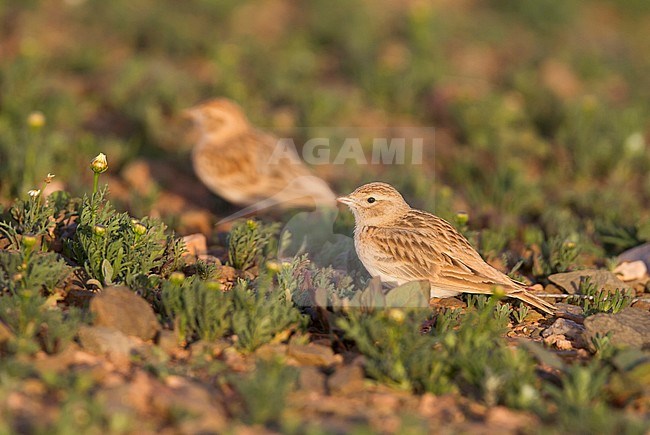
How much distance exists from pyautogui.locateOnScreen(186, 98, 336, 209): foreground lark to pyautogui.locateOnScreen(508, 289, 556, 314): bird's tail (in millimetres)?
2875

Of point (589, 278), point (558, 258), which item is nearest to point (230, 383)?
point (589, 278)

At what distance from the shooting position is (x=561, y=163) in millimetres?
9984

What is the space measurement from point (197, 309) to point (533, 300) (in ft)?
7.36

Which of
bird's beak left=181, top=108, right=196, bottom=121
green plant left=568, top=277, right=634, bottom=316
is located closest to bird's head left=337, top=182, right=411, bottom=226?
green plant left=568, top=277, right=634, bottom=316

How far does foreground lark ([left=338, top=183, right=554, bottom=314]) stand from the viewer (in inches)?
231

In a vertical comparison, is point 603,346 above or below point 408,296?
below

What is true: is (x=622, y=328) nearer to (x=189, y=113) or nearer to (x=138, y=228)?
(x=138, y=228)

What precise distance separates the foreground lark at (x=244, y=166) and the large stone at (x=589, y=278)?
255 centimetres

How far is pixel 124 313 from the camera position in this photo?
16.8 ft

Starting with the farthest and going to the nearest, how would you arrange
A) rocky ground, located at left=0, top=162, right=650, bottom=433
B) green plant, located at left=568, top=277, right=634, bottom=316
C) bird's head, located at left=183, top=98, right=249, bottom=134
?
bird's head, located at left=183, top=98, right=249, bottom=134
green plant, located at left=568, top=277, right=634, bottom=316
rocky ground, located at left=0, top=162, right=650, bottom=433

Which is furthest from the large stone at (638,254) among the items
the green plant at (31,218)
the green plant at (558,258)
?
the green plant at (31,218)

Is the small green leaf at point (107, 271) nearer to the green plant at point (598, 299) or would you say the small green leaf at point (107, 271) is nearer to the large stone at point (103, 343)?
the large stone at point (103, 343)

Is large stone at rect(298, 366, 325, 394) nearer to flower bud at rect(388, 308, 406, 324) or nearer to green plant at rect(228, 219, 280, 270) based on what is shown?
flower bud at rect(388, 308, 406, 324)

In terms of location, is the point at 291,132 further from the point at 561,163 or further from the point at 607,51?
the point at 607,51
